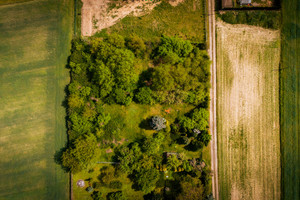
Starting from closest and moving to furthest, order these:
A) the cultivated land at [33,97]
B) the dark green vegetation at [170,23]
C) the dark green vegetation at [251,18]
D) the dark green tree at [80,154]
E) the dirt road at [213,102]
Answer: the dark green tree at [80,154] < the cultivated land at [33,97] < the dirt road at [213,102] < the dark green vegetation at [170,23] < the dark green vegetation at [251,18]

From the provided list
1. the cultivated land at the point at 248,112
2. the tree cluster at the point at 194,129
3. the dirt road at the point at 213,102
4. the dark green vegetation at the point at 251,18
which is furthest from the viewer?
the dark green vegetation at the point at 251,18

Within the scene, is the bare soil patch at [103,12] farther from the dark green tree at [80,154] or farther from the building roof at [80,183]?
the building roof at [80,183]

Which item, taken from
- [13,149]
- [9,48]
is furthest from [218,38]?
[13,149]

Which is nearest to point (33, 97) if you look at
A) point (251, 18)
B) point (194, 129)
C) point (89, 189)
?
point (89, 189)

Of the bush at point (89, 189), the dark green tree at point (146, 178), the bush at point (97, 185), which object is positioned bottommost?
the bush at point (89, 189)

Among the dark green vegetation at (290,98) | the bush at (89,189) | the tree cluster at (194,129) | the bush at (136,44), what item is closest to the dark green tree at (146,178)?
the tree cluster at (194,129)

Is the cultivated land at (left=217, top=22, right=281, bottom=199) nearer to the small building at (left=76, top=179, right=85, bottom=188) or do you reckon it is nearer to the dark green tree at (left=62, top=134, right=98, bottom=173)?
the dark green tree at (left=62, top=134, right=98, bottom=173)
